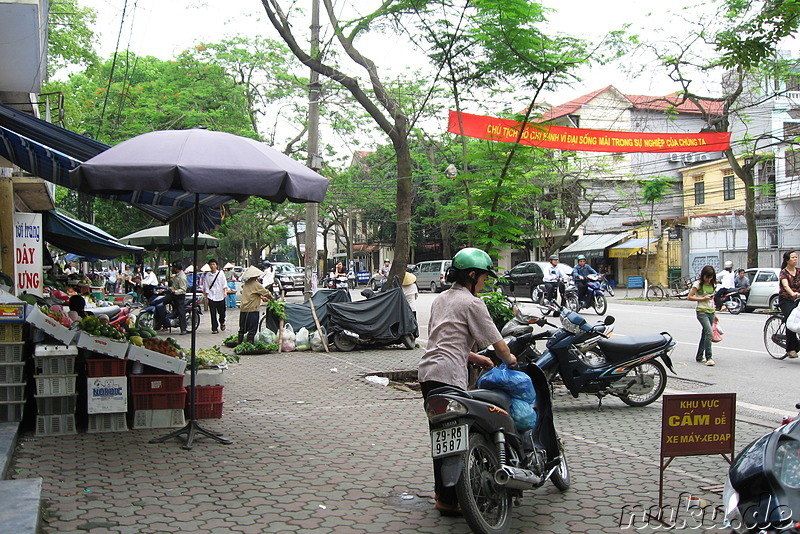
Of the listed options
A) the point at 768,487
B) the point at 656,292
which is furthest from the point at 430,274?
the point at 768,487

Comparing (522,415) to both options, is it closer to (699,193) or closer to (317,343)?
(317,343)

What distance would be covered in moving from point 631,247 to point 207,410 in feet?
109

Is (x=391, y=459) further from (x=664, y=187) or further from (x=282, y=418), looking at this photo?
(x=664, y=187)

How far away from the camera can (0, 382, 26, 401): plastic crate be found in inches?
259

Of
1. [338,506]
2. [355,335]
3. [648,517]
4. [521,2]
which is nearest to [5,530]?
[338,506]

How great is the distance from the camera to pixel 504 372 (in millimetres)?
4637

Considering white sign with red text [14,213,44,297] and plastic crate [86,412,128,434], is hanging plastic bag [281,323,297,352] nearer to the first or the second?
white sign with red text [14,213,44,297]

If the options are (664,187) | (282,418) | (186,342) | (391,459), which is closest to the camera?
(391,459)

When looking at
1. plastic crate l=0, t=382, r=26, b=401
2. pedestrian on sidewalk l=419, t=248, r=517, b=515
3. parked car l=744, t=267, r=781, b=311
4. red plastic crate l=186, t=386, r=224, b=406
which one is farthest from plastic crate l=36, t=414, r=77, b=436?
parked car l=744, t=267, r=781, b=311

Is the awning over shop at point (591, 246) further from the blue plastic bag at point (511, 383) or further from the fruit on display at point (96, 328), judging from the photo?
the blue plastic bag at point (511, 383)

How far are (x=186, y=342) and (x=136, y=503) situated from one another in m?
11.1

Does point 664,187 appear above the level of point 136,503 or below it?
above

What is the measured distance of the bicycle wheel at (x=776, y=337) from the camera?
11727 mm

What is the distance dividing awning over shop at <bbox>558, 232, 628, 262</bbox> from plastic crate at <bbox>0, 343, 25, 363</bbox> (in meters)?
35.4
